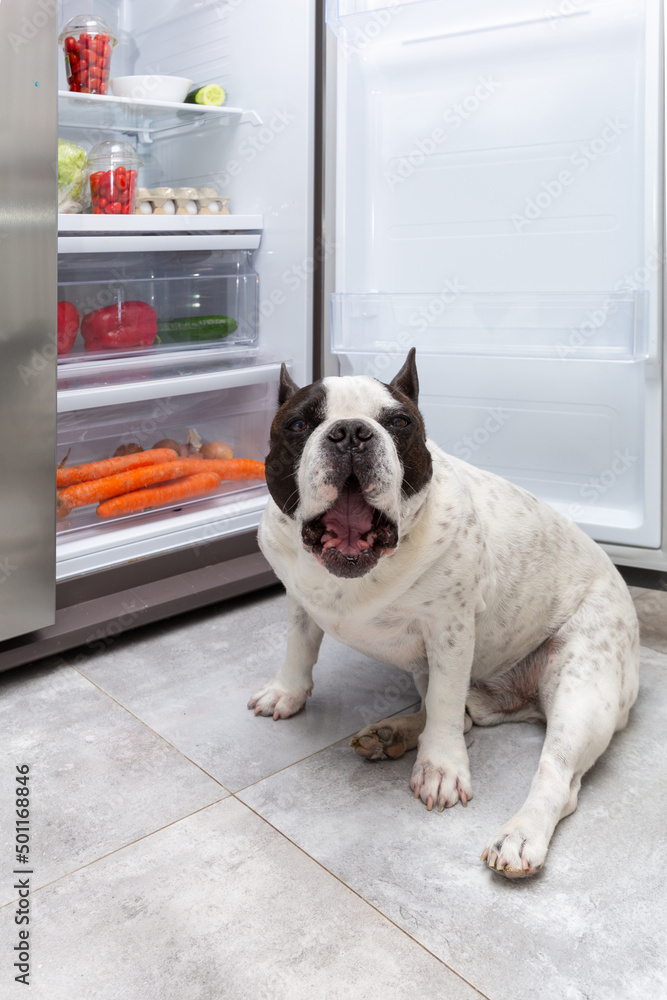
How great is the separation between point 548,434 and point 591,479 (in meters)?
0.17

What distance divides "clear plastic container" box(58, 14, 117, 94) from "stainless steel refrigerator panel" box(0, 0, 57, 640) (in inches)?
33.4

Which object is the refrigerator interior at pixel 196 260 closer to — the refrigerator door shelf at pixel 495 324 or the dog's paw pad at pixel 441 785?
the refrigerator door shelf at pixel 495 324

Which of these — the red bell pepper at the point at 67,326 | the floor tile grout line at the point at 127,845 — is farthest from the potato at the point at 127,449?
the floor tile grout line at the point at 127,845

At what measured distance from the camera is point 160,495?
264 centimetres

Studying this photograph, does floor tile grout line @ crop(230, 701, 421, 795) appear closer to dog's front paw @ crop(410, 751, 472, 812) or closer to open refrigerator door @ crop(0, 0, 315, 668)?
dog's front paw @ crop(410, 751, 472, 812)

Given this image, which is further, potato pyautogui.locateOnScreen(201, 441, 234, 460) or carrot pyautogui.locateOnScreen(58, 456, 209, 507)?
potato pyautogui.locateOnScreen(201, 441, 234, 460)

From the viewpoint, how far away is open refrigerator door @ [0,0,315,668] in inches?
96.7

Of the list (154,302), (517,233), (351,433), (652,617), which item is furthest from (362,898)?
(154,302)

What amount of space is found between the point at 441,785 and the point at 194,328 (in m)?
1.85

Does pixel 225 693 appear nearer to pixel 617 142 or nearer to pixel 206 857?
pixel 206 857

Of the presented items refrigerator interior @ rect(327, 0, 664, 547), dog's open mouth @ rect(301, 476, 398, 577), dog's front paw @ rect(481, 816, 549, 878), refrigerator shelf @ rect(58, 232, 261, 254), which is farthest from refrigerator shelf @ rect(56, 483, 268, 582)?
dog's front paw @ rect(481, 816, 549, 878)

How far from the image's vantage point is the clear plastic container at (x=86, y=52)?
254 cm

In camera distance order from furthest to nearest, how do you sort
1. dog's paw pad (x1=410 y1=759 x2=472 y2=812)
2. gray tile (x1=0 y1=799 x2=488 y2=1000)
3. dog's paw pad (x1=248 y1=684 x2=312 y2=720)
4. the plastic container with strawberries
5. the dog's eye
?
the plastic container with strawberries, dog's paw pad (x1=248 y1=684 x2=312 y2=720), dog's paw pad (x1=410 y1=759 x2=472 y2=812), the dog's eye, gray tile (x1=0 y1=799 x2=488 y2=1000)

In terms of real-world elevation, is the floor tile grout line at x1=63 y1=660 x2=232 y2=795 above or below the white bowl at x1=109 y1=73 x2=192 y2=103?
below
